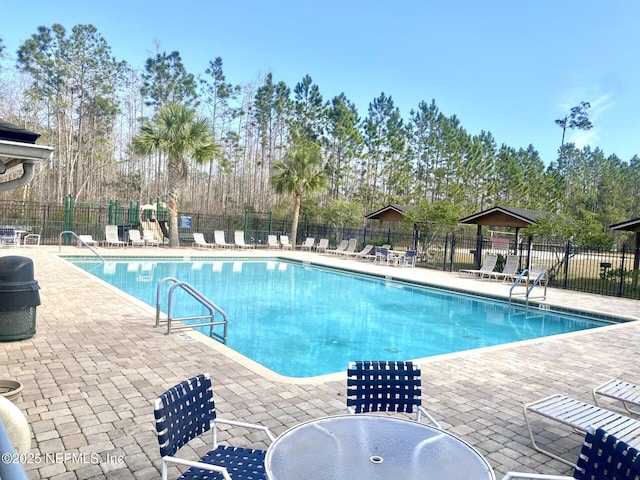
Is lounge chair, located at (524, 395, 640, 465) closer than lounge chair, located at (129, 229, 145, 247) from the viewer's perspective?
Yes

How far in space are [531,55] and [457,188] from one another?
1157 centimetres

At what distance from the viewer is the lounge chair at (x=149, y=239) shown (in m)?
19.7

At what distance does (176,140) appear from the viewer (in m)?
19.6

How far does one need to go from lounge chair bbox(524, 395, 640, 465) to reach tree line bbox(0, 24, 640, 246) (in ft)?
51.5

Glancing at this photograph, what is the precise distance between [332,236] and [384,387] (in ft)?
76.2

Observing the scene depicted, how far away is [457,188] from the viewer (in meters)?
37.6

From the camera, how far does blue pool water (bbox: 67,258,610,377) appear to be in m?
7.52

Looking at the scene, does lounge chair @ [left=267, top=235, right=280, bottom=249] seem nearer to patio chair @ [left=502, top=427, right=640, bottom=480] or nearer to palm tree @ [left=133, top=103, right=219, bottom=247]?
palm tree @ [left=133, top=103, right=219, bottom=247]

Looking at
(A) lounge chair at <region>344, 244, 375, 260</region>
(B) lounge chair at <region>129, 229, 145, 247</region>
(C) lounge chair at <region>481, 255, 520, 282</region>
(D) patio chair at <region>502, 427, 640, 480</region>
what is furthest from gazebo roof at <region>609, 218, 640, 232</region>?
(B) lounge chair at <region>129, 229, 145, 247</region>

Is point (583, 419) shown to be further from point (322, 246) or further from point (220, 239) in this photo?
point (322, 246)

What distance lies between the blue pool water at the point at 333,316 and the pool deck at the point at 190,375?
1558 millimetres

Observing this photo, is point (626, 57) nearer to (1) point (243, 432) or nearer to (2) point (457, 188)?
(2) point (457, 188)

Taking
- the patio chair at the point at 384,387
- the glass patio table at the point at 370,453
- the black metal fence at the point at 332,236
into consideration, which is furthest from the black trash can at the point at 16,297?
the black metal fence at the point at 332,236

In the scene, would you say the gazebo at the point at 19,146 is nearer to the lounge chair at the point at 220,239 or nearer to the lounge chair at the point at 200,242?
the lounge chair at the point at 200,242
